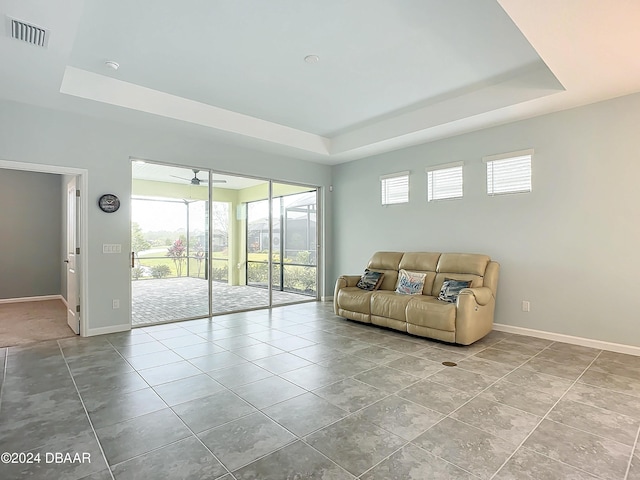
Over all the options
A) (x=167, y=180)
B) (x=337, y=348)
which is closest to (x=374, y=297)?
(x=337, y=348)

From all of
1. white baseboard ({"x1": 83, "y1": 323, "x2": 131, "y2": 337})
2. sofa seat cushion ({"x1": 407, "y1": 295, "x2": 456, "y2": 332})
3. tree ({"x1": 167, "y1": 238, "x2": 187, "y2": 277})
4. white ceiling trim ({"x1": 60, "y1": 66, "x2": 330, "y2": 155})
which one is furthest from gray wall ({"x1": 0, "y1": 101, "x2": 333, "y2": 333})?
sofa seat cushion ({"x1": 407, "y1": 295, "x2": 456, "y2": 332})

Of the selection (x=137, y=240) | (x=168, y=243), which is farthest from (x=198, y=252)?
(x=137, y=240)

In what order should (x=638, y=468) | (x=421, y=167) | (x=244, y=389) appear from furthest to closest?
(x=421, y=167)
(x=244, y=389)
(x=638, y=468)

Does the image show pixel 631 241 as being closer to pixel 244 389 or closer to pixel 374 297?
pixel 374 297

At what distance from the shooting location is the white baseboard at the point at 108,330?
450cm

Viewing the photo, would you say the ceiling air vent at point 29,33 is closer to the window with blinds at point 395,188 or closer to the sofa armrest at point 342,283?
the sofa armrest at point 342,283

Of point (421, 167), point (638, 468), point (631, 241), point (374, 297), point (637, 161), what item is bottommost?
point (638, 468)

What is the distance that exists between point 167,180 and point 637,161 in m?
5.92

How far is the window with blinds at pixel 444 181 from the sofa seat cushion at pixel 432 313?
177 cm

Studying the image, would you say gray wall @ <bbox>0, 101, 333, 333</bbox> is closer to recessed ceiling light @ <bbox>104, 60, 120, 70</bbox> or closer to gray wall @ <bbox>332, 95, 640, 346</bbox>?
recessed ceiling light @ <bbox>104, 60, 120, 70</bbox>

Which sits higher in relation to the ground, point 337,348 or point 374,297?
point 374,297

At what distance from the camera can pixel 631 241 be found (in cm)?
378

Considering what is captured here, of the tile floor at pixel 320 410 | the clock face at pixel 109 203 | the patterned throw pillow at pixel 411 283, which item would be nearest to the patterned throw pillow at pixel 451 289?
the patterned throw pillow at pixel 411 283

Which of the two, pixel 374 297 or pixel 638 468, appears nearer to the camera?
pixel 638 468
